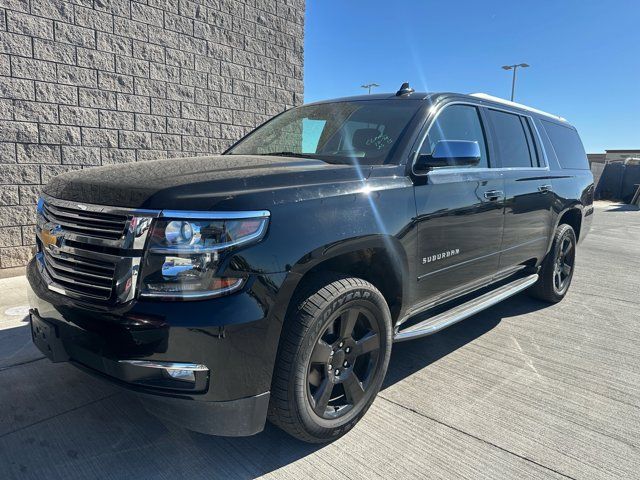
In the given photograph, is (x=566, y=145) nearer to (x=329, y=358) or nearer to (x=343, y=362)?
(x=343, y=362)

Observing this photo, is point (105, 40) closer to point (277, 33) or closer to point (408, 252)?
point (277, 33)

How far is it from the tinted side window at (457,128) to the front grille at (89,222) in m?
1.98

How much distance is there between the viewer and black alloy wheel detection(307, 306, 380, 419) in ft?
8.37

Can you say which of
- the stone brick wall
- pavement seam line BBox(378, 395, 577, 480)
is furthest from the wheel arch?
the stone brick wall

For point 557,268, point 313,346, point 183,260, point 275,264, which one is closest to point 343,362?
point 313,346

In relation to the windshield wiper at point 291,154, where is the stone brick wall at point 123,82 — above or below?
above

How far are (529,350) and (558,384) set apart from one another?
0.63 m

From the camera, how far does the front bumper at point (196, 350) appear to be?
2035 millimetres

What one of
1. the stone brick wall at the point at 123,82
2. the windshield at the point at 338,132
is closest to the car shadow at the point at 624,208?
the stone brick wall at the point at 123,82

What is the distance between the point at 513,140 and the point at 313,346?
3.05 metres

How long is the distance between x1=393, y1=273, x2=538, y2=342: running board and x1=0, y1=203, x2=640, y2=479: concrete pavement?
1.39ft

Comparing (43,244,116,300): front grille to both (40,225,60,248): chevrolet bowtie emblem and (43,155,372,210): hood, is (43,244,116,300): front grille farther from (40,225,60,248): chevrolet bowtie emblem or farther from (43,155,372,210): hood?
(43,155,372,210): hood

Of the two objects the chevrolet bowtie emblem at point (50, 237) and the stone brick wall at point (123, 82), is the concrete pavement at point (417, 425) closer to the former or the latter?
the chevrolet bowtie emblem at point (50, 237)

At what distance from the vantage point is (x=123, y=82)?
6.09 meters
